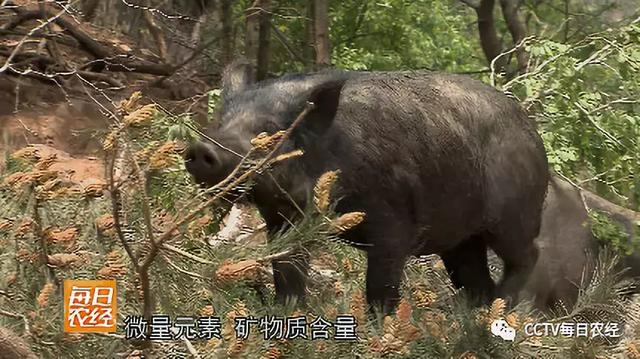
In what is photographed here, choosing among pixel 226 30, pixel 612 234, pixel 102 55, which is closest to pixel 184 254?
pixel 612 234

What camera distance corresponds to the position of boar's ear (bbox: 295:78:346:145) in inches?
123

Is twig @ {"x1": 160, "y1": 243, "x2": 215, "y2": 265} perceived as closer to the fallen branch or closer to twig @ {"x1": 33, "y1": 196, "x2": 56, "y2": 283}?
twig @ {"x1": 33, "y1": 196, "x2": 56, "y2": 283}

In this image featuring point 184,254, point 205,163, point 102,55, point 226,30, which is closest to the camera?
point 184,254

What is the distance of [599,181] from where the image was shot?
4688 millimetres

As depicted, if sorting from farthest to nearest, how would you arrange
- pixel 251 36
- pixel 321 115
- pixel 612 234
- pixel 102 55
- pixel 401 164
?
1. pixel 102 55
2. pixel 251 36
3. pixel 612 234
4. pixel 401 164
5. pixel 321 115

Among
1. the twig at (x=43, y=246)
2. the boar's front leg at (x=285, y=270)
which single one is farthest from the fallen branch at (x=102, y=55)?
the twig at (x=43, y=246)

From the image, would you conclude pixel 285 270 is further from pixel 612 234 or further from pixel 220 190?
pixel 612 234

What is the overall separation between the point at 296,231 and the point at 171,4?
668 centimetres

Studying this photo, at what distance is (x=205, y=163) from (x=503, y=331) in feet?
3.34

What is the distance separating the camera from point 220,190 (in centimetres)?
248

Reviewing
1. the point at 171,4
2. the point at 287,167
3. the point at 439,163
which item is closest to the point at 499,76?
the point at 439,163

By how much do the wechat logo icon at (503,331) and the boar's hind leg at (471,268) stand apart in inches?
38.2

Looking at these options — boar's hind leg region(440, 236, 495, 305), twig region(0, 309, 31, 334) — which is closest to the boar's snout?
twig region(0, 309, 31, 334)

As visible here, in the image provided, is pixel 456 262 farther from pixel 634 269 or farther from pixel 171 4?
pixel 171 4
